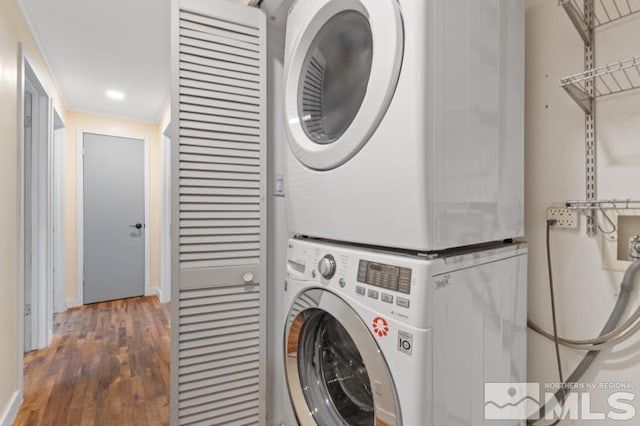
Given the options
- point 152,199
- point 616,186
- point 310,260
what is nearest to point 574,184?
point 616,186

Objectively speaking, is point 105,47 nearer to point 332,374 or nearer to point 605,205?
point 332,374

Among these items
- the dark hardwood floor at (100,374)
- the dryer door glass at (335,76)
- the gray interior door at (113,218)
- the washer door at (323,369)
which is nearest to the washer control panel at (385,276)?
the washer door at (323,369)

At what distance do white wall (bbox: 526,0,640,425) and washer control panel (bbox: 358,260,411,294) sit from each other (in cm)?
65

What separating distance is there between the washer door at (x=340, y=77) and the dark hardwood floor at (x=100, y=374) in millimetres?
1747

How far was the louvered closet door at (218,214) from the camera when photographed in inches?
50.1

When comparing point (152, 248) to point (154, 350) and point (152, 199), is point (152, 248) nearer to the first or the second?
point (152, 199)

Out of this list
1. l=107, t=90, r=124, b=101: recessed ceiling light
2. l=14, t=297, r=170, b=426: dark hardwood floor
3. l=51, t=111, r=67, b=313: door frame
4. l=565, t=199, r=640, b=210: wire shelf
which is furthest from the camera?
l=51, t=111, r=67, b=313: door frame

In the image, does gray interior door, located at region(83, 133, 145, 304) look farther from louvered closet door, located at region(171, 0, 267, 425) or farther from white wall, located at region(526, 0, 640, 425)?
white wall, located at region(526, 0, 640, 425)

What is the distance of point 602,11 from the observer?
927mm

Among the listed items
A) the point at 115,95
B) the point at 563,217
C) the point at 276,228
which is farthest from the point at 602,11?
the point at 115,95

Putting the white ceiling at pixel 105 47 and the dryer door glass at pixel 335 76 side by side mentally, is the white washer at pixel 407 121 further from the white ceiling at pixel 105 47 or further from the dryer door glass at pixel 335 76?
the white ceiling at pixel 105 47

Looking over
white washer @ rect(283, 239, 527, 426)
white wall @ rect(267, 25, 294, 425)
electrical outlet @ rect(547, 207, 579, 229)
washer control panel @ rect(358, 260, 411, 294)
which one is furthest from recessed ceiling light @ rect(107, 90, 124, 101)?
electrical outlet @ rect(547, 207, 579, 229)

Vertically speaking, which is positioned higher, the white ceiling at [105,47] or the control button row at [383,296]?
the white ceiling at [105,47]

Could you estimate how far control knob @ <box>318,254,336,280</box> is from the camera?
0.90 meters
